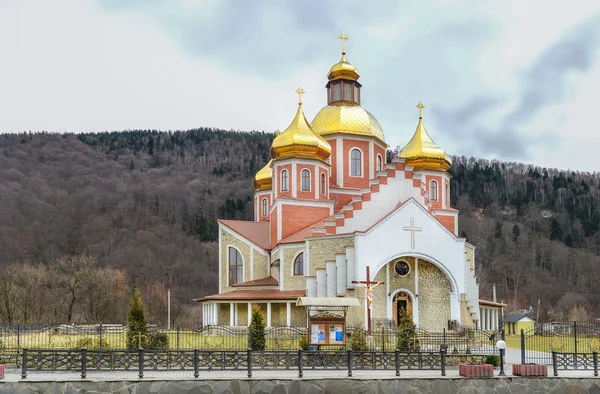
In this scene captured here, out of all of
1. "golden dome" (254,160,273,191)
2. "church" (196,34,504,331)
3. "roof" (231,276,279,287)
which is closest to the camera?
"church" (196,34,504,331)

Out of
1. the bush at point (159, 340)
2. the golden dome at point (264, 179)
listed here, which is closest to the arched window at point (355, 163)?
the golden dome at point (264, 179)

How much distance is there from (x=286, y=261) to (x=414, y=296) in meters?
6.06

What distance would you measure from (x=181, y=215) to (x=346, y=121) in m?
58.9

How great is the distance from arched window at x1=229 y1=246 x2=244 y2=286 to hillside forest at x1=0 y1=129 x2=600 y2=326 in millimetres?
15675

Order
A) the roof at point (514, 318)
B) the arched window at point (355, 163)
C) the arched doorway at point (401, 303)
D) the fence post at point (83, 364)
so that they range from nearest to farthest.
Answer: the fence post at point (83, 364)
the arched doorway at point (401, 303)
the arched window at point (355, 163)
the roof at point (514, 318)

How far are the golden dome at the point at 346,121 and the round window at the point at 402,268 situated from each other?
9.05 meters

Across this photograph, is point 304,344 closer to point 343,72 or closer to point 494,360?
point 494,360

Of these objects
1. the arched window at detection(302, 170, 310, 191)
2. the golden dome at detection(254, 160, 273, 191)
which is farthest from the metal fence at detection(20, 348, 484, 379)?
the golden dome at detection(254, 160, 273, 191)

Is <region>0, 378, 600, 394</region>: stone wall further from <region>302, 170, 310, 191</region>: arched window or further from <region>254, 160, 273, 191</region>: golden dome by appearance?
<region>254, 160, 273, 191</region>: golden dome

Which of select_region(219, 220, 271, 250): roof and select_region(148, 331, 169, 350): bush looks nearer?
select_region(148, 331, 169, 350): bush

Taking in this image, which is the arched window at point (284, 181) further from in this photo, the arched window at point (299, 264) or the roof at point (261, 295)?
the roof at point (261, 295)

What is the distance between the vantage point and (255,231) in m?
37.4

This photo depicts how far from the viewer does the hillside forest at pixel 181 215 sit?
7650 cm

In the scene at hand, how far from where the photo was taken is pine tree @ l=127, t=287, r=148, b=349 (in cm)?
2314
